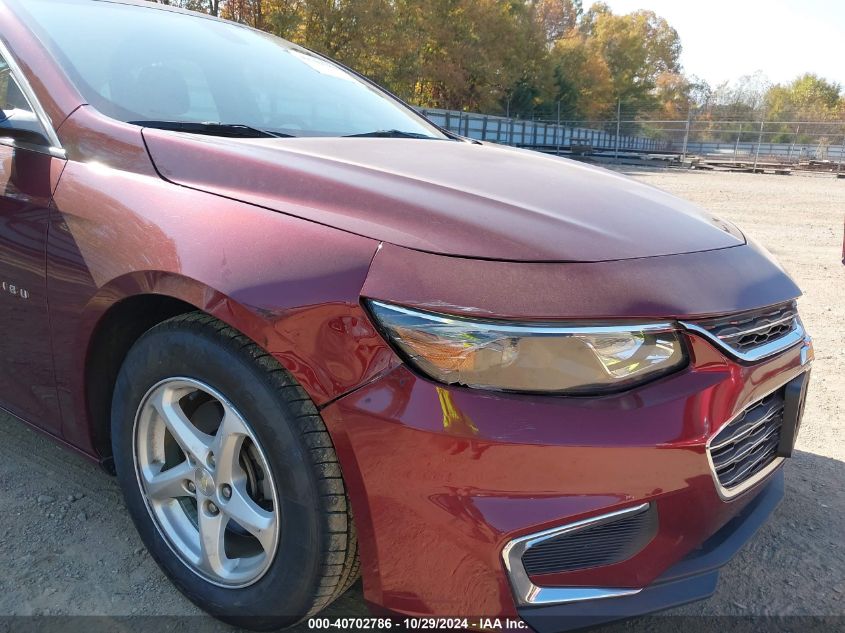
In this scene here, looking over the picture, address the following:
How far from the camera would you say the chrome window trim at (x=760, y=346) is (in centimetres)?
143

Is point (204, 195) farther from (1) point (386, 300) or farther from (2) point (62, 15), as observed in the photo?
(2) point (62, 15)

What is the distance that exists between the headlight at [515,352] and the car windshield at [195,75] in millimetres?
1088

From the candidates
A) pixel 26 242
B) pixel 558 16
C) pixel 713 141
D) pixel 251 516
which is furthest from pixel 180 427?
pixel 558 16

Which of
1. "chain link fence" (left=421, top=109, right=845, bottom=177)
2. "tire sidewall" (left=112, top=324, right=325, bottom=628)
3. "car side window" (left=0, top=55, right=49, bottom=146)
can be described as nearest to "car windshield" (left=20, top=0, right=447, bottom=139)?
"car side window" (left=0, top=55, right=49, bottom=146)

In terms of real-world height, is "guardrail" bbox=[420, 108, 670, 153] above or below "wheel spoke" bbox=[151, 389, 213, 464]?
above

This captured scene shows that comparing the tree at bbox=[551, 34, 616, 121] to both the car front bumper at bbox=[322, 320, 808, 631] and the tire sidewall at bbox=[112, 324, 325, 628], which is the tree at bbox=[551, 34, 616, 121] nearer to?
the tire sidewall at bbox=[112, 324, 325, 628]

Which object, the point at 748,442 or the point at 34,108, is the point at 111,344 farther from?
the point at 748,442

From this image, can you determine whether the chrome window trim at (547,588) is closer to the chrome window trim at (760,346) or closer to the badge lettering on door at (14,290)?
the chrome window trim at (760,346)

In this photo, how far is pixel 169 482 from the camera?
179 centimetres

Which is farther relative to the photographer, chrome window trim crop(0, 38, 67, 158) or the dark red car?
chrome window trim crop(0, 38, 67, 158)

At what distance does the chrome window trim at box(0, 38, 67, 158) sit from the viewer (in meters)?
1.92

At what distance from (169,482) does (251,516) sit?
327 mm

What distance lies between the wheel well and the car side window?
59 cm

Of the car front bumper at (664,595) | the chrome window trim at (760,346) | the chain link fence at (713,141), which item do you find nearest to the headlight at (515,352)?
the chrome window trim at (760,346)
